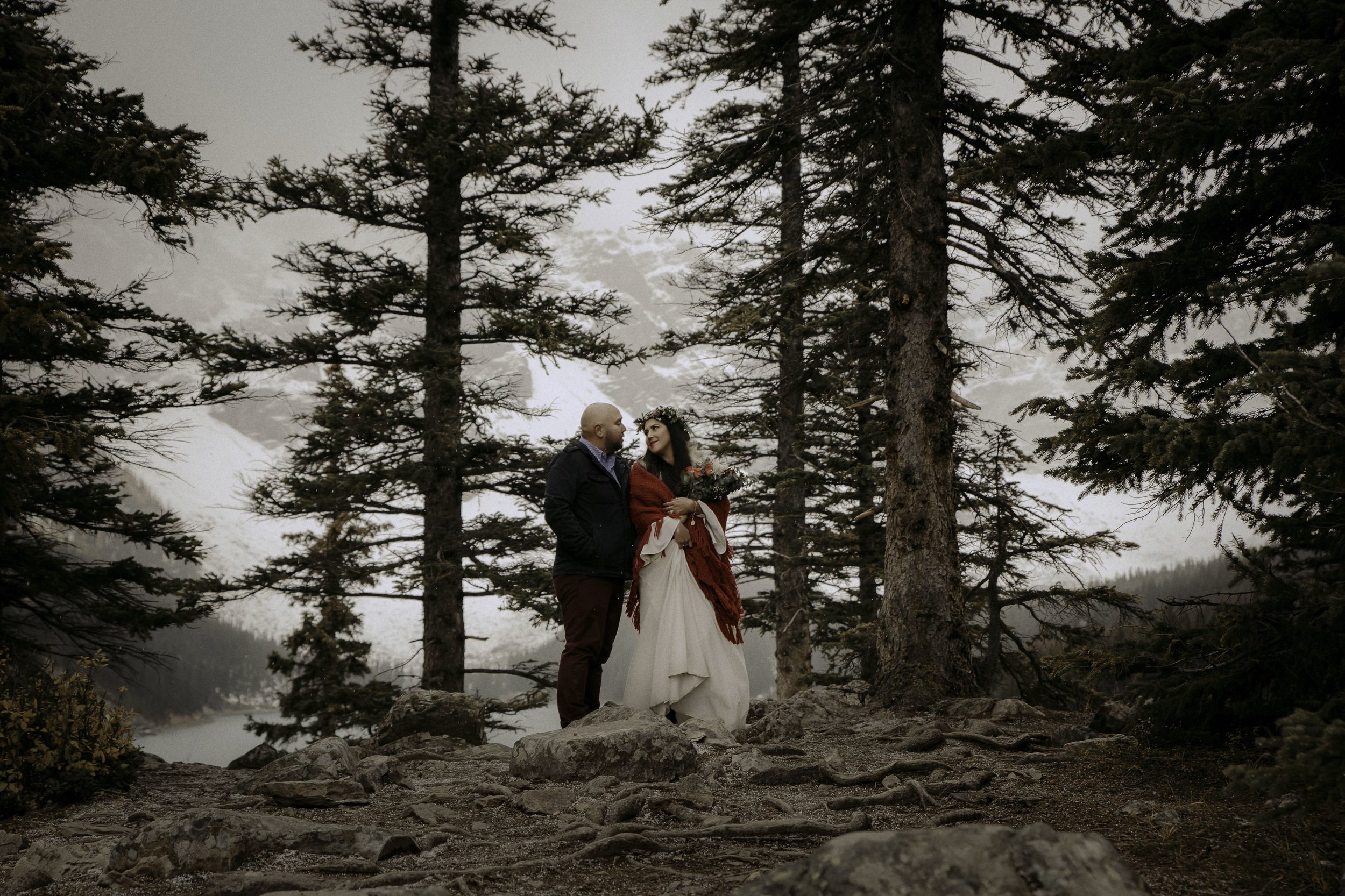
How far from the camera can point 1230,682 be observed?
4.15 m

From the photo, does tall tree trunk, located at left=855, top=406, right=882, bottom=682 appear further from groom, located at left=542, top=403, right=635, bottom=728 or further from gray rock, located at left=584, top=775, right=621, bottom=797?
gray rock, located at left=584, top=775, right=621, bottom=797

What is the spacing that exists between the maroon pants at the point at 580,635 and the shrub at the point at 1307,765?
4443 millimetres

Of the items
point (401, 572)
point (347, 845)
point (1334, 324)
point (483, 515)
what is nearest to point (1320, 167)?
point (1334, 324)

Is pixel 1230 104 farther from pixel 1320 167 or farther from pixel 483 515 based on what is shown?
pixel 483 515

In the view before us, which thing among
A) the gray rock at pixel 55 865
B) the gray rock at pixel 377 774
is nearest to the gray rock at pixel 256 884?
the gray rock at pixel 55 865

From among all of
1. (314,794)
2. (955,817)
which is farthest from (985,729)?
(314,794)

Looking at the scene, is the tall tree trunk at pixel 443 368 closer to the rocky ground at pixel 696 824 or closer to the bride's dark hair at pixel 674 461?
the bride's dark hair at pixel 674 461

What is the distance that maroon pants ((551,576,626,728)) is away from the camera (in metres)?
6.23

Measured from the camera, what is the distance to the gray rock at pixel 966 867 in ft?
6.31

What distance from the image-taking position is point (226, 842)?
11.4 ft

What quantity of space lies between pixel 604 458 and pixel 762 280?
375 centimetres

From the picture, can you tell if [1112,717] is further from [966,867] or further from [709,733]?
[966,867]

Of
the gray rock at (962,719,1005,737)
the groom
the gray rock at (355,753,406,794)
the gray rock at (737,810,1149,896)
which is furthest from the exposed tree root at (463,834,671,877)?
the gray rock at (962,719,1005,737)

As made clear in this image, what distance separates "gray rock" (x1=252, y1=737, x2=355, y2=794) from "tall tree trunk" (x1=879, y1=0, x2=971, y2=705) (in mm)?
4980
